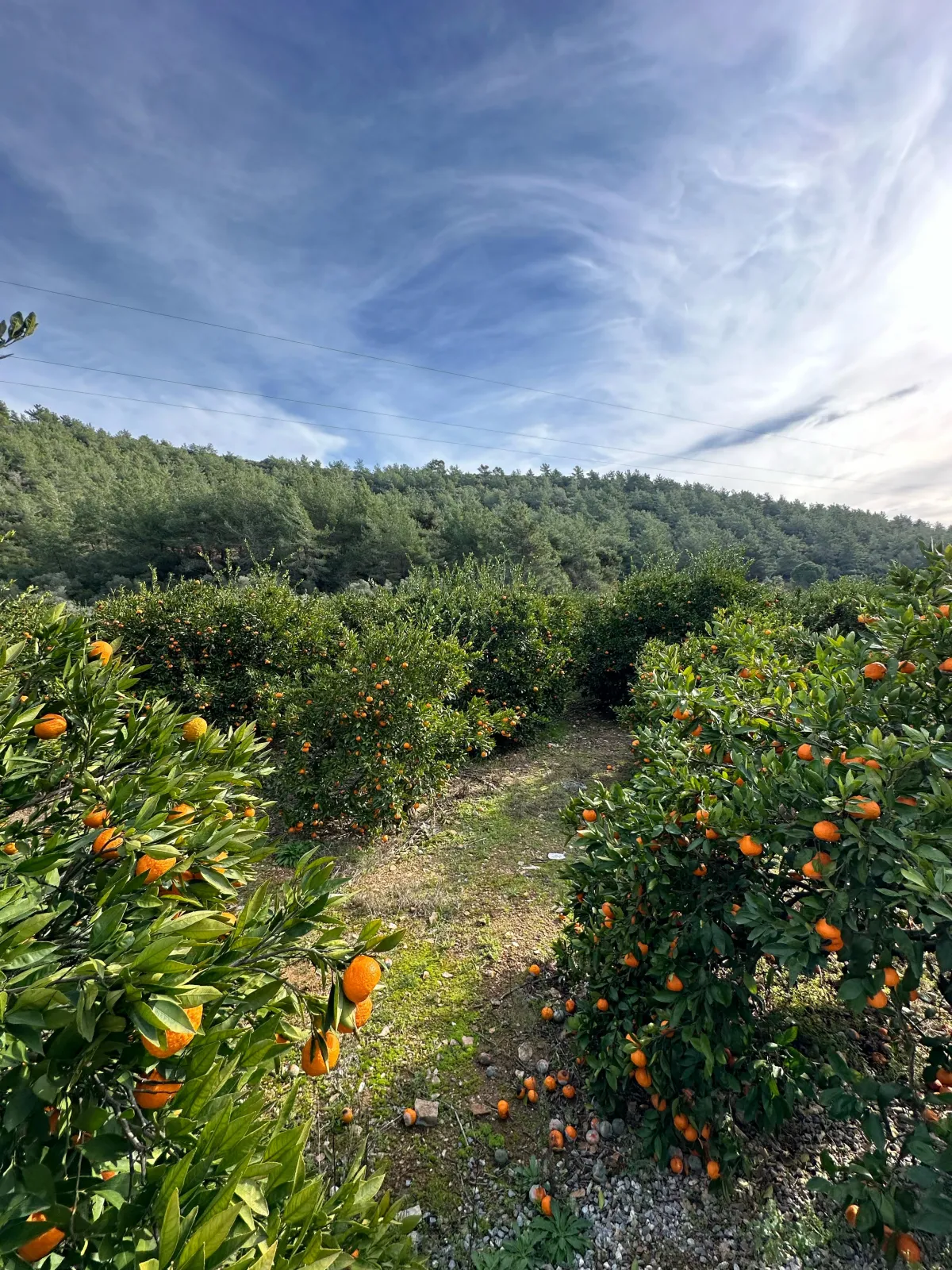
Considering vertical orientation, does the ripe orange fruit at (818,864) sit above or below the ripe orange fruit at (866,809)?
below

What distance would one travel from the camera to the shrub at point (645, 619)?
7234 mm

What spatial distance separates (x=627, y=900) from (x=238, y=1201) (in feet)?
4.54

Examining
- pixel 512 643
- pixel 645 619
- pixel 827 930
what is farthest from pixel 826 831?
pixel 645 619

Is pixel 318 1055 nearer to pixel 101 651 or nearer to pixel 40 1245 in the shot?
pixel 40 1245

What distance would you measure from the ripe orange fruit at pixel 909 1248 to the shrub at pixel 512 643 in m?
4.60

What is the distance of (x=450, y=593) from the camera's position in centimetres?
689

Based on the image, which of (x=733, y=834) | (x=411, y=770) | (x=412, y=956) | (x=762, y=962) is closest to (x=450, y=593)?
(x=411, y=770)

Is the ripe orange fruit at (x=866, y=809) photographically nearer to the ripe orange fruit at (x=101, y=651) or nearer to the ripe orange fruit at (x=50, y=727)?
the ripe orange fruit at (x=50, y=727)

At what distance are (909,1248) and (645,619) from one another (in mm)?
6466

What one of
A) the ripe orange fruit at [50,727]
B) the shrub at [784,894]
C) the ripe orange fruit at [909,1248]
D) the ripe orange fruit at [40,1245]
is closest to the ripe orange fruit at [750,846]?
the shrub at [784,894]

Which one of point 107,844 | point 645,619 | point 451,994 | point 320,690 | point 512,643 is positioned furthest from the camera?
point 645,619

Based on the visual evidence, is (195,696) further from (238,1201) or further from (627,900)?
(238,1201)

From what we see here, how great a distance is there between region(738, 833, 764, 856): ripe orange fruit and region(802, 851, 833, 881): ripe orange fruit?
0.10 m

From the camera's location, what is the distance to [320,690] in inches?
165
